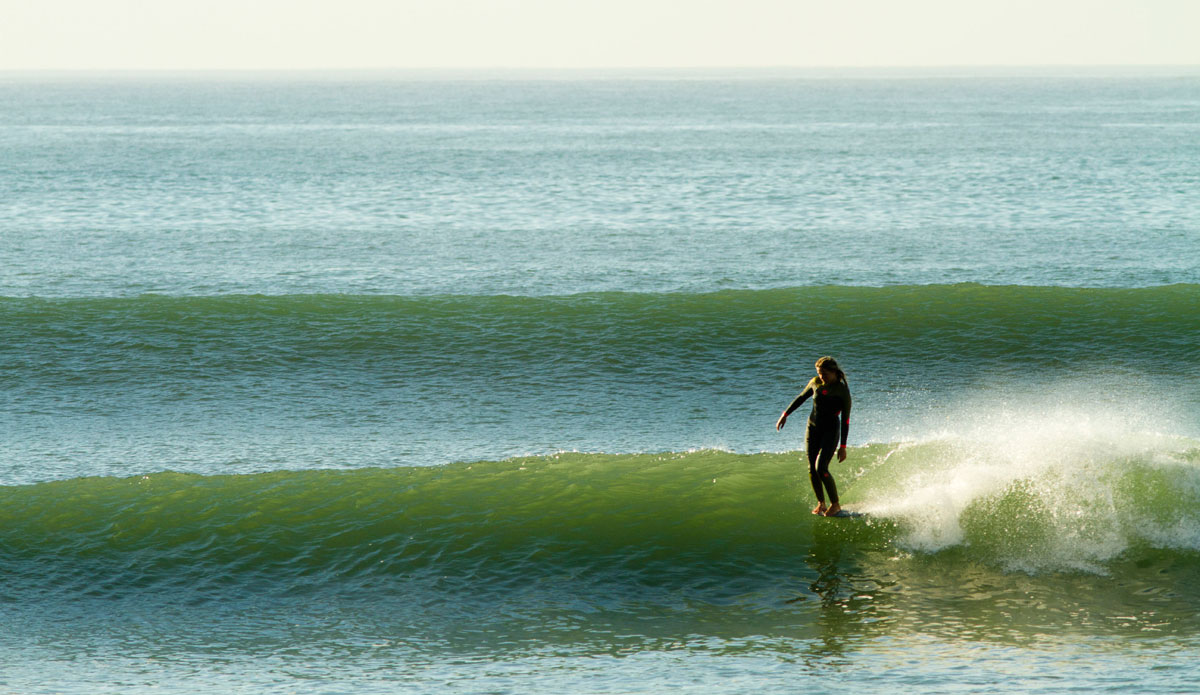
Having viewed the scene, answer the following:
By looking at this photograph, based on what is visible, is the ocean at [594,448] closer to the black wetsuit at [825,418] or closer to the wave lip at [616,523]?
the wave lip at [616,523]

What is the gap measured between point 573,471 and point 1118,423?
908 centimetres

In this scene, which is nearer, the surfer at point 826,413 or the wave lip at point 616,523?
the surfer at point 826,413

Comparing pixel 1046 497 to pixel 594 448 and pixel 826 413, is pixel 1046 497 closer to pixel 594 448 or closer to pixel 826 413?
pixel 826 413

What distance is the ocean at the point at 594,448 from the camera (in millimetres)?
11016

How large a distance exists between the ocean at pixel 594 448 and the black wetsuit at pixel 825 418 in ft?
3.69

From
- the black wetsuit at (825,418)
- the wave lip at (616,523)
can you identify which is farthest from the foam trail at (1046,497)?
the black wetsuit at (825,418)

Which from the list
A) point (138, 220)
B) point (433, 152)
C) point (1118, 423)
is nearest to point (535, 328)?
point (1118, 423)

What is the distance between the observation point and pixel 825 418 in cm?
1240

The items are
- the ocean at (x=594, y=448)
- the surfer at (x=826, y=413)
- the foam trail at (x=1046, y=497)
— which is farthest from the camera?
the foam trail at (x=1046, y=497)

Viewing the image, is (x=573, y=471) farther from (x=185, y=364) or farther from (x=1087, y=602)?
(x=185, y=364)

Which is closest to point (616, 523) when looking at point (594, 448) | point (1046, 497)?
point (594, 448)

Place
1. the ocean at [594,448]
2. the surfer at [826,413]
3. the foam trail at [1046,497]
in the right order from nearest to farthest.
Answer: the ocean at [594,448] < the surfer at [826,413] < the foam trail at [1046,497]

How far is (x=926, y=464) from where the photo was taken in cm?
1498

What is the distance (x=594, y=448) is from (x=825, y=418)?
22.9 feet
